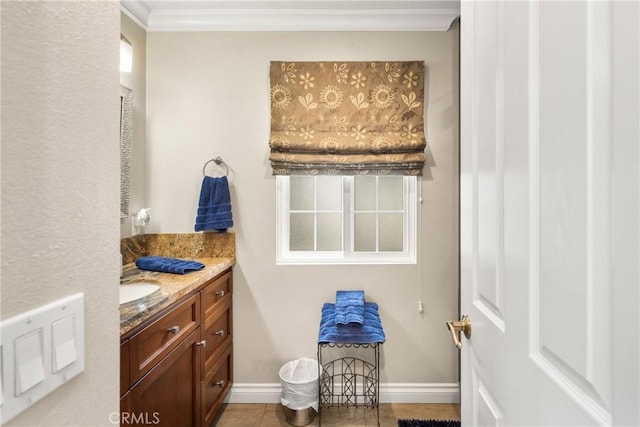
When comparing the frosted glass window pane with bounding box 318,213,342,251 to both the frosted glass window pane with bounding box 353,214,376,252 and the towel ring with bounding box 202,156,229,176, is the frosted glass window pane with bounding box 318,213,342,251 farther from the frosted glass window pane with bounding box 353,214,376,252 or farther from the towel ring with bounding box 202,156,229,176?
the towel ring with bounding box 202,156,229,176

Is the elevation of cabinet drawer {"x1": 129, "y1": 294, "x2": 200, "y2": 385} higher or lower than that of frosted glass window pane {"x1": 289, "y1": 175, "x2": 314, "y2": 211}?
lower

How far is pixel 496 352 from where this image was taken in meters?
0.75

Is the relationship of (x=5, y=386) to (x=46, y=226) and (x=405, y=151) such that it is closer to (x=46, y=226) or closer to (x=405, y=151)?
(x=46, y=226)

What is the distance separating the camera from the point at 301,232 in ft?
8.34

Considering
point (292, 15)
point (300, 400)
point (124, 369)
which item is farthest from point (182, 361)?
point (292, 15)

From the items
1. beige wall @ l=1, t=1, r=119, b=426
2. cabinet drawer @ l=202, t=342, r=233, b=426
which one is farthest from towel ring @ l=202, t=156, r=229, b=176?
beige wall @ l=1, t=1, r=119, b=426

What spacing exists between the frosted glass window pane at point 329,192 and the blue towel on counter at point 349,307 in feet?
2.06

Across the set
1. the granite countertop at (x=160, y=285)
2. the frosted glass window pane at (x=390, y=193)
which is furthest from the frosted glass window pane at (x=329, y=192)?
the granite countertop at (x=160, y=285)

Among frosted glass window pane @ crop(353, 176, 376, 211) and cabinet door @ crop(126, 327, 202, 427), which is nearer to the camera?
cabinet door @ crop(126, 327, 202, 427)

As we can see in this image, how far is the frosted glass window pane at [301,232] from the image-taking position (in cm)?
253

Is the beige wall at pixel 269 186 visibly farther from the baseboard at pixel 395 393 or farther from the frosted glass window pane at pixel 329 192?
the frosted glass window pane at pixel 329 192

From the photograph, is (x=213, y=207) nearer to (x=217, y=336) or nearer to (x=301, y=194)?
(x=301, y=194)

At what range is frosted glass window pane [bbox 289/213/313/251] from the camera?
8.31 feet

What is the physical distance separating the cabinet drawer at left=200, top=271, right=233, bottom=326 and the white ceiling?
1.74 metres
